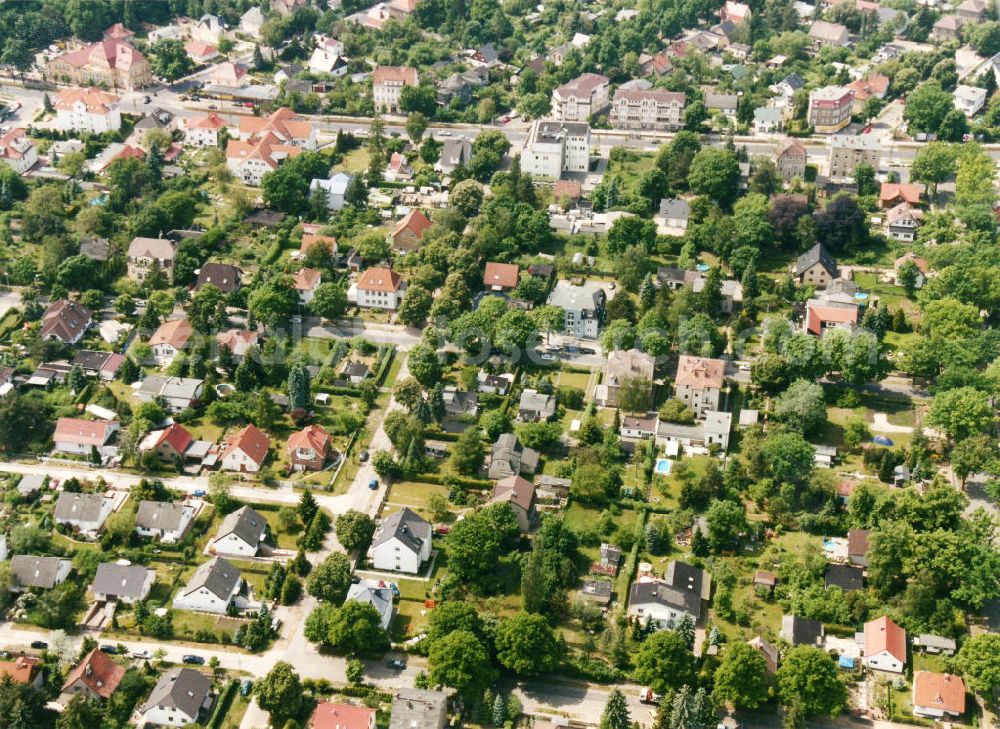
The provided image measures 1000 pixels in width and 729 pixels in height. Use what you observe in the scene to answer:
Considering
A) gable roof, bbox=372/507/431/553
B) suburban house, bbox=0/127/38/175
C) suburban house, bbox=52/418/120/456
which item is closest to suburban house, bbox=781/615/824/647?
gable roof, bbox=372/507/431/553

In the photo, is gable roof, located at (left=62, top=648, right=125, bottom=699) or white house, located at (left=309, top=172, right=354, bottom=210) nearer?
gable roof, located at (left=62, top=648, right=125, bottom=699)

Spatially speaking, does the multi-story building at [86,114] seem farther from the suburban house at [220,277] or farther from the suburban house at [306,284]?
the suburban house at [306,284]

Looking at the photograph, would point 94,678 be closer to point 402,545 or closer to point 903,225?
point 402,545

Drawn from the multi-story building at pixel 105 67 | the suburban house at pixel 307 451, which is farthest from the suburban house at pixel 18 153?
the suburban house at pixel 307 451

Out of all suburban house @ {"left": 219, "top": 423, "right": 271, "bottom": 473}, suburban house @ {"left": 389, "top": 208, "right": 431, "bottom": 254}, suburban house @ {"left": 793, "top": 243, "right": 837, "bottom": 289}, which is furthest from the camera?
suburban house @ {"left": 389, "top": 208, "right": 431, "bottom": 254}

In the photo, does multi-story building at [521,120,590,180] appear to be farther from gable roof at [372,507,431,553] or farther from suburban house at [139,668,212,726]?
suburban house at [139,668,212,726]

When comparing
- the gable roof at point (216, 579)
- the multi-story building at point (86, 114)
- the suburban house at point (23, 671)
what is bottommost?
the suburban house at point (23, 671)
